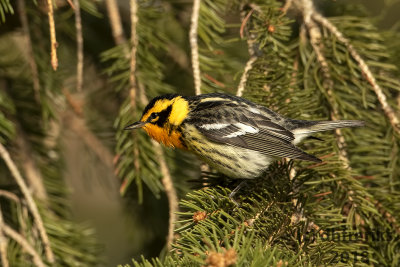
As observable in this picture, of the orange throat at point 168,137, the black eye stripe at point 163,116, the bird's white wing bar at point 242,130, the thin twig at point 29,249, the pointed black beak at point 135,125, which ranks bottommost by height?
the thin twig at point 29,249

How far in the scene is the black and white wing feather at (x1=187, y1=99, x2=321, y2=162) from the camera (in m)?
2.31

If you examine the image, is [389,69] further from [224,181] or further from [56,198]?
[56,198]

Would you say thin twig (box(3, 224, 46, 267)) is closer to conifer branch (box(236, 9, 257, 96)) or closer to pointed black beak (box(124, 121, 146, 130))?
pointed black beak (box(124, 121, 146, 130))

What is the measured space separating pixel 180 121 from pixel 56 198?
0.75 meters

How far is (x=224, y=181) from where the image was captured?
2.23 meters

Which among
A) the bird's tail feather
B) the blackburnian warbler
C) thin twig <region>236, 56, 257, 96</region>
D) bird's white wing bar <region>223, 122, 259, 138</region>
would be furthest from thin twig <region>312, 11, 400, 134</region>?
bird's white wing bar <region>223, 122, 259, 138</region>

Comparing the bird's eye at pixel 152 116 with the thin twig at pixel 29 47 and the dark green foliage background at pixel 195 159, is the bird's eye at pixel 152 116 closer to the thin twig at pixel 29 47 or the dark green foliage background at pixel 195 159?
the dark green foliage background at pixel 195 159

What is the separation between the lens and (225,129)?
2.40 m

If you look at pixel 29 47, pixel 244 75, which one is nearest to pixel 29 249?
pixel 29 47

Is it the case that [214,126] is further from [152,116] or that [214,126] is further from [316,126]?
[316,126]

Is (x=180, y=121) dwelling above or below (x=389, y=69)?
below

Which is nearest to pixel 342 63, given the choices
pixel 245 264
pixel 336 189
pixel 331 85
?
pixel 331 85

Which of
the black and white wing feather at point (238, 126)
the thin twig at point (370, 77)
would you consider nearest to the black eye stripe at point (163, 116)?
the black and white wing feather at point (238, 126)

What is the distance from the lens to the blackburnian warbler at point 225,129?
7.21 feet
